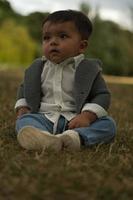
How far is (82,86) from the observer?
11.5 ft

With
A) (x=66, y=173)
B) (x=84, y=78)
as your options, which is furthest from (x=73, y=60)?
(x=66, y=173)

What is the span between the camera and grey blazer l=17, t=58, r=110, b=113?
3.47 m

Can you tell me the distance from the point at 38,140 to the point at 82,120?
0.44 m

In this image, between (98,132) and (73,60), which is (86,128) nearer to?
(98,132)

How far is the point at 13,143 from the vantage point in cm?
318

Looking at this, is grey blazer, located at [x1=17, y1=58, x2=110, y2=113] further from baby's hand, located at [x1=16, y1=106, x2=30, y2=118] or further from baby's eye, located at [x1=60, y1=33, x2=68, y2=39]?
baby's eye, located at [x1=60, y1=33, x2=68, y2=39]

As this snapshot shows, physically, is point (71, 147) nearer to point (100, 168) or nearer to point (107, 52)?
point (100, 168)

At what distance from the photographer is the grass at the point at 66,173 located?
1970mm

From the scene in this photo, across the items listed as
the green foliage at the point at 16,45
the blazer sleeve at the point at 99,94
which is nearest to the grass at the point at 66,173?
the blazer sleeve at the point at 99,94

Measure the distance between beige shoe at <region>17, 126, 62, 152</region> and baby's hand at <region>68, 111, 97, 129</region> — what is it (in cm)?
34

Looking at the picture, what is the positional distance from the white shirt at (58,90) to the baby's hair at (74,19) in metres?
0.17

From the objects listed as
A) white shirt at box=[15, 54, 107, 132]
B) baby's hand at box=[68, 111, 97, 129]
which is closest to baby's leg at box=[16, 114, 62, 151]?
baby's hand at box=[68, 111, 97, 129]

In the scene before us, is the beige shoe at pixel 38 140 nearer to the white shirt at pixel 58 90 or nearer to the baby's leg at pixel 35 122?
the baby's leg at pixel 35 122

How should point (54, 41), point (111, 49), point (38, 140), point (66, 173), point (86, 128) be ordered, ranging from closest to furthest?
point (66, 173) → point (38, 140) → point (86, 128) → point (54, 41) → point (111, 49)
